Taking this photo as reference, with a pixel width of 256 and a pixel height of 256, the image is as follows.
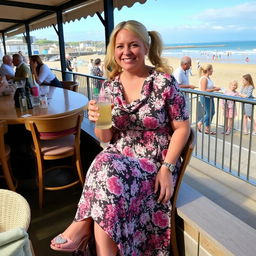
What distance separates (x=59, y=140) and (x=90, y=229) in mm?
1343

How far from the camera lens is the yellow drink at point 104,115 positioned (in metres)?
1.39

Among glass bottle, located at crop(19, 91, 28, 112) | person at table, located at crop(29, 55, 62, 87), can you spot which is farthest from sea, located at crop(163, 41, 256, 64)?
glass bottle, located at crop(19, 91, 28, 112)

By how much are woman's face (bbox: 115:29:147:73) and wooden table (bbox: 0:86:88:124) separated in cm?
110

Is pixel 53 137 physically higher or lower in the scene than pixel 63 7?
lower

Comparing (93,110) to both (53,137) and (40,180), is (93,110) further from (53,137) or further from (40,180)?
(40,180)

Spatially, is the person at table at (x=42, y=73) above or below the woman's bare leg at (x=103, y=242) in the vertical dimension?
above

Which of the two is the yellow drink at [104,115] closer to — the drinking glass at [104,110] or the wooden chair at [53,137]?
the drinking glass at [104,110]

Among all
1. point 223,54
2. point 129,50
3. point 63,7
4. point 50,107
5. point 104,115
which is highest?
point 63,7

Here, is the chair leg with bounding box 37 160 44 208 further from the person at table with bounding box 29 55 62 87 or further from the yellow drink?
the person at table with bounding box 29 55 62 87

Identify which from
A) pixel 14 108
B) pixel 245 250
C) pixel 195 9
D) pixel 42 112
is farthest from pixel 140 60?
pixel 195 9

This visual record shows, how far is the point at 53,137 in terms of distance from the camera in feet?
7.36

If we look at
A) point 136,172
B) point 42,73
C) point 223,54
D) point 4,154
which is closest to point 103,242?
point 136,172

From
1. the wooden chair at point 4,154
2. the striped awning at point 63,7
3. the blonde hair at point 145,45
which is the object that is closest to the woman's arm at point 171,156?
the blonde hair at point 145,45

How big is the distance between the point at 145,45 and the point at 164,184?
32.5 inches
